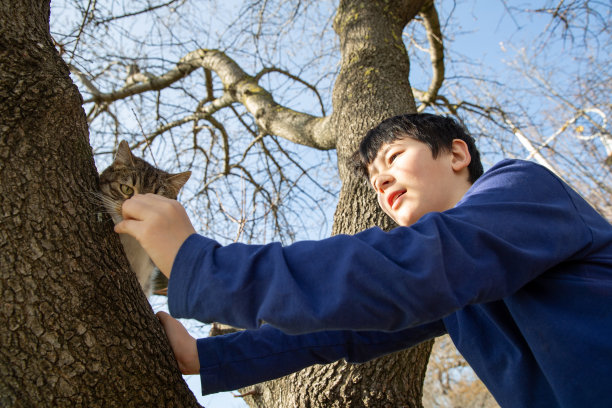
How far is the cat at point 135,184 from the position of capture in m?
1.66

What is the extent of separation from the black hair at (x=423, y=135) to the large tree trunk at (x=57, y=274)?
37.1 inches

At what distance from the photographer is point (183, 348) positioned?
47.6 inches

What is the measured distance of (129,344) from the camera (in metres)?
1.02

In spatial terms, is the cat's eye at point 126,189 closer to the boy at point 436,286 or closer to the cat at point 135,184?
the cat at point 135,184

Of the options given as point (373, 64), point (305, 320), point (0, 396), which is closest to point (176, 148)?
point (373, 64)

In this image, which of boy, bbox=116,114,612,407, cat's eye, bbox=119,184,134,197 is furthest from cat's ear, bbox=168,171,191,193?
boy, bbox=116,114,612,407

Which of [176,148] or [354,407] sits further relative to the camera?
[176,148]

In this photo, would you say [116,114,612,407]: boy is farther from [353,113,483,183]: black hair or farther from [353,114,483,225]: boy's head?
[353,113,483,183]: black hair

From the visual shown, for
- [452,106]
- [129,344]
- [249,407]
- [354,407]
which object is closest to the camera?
[129,344]

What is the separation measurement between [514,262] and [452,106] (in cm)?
353

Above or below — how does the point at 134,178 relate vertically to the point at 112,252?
above

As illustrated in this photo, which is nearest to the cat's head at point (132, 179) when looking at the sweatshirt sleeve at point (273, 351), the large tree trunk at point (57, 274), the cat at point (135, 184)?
the cat at point (135, 184)

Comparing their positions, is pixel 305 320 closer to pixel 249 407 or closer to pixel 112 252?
pixel 112 252

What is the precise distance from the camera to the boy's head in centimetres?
137
